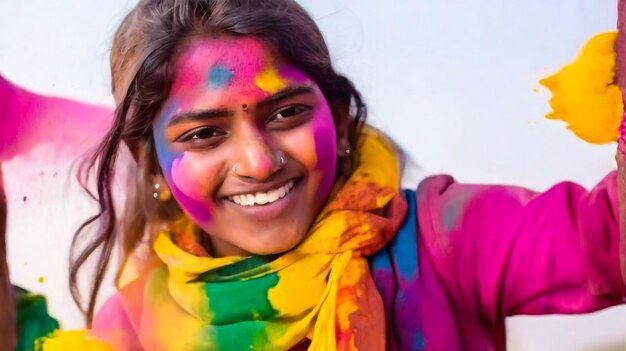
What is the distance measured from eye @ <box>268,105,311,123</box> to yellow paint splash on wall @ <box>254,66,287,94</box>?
0.03m

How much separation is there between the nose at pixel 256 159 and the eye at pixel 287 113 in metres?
0.03

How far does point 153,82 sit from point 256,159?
18 cm

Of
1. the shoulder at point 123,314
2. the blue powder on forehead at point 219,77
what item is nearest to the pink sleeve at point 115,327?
the shoulder at point 123,314

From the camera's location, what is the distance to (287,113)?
40.8 inches

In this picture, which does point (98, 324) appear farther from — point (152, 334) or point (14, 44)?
point (14, 44)

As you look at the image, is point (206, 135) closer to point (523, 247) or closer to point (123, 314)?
point (123, 314)

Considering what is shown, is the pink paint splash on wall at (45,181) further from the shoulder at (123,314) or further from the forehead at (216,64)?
the forehead at (216,64)

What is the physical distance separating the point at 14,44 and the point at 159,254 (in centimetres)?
39

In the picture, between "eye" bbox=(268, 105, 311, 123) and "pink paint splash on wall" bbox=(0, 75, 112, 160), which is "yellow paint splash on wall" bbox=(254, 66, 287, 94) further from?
"pink paint splash on wall" bbox=(0, 75, 112, 160)

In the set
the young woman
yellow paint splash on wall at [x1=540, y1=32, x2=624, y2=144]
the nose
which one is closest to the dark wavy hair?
the young woman

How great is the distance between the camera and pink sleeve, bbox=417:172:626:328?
97cm

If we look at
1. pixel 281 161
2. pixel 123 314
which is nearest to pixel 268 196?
pixel 281 161

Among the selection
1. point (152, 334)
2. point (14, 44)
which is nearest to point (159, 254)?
point (152, 334)

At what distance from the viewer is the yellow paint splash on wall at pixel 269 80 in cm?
103
